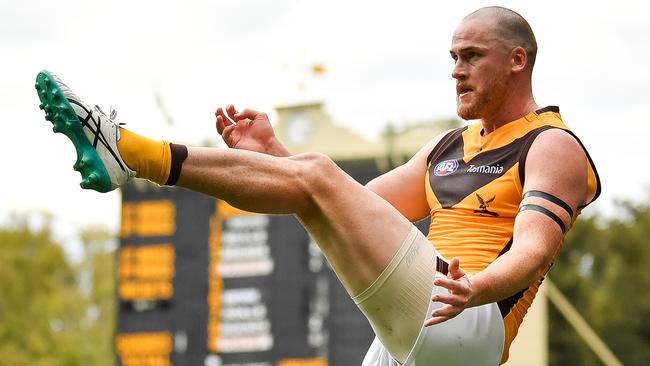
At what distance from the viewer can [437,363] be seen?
410cm

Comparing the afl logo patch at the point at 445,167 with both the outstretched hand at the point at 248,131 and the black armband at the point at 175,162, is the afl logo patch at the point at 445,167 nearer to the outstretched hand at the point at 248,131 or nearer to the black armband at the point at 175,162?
the outstretched hand at the point at 248,131

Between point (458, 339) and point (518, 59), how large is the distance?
3.15ft

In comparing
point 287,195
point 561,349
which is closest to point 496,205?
point 287,195

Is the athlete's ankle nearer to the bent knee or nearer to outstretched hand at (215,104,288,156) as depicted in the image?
the bent knee

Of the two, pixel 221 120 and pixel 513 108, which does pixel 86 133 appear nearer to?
pixel 221 120

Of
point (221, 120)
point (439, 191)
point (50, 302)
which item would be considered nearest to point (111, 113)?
point (221, 120)

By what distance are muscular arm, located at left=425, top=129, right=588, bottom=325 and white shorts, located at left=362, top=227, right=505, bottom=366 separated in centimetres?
23

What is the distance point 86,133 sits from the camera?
12.4 ft

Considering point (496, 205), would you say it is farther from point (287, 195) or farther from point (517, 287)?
point (287, 195)

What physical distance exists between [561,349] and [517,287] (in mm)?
25484

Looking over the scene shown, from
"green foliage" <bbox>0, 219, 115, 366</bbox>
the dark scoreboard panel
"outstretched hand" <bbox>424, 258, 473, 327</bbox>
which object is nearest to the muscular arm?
"outstretched hand" <bbox>424, 258, 473, 327</bbox>

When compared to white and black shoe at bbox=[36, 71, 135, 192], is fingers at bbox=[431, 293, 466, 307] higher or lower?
lower

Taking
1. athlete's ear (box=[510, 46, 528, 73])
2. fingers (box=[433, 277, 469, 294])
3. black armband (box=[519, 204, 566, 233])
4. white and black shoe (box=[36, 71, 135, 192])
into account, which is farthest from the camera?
athlete's ear (box=[510, 46, 528, 73])

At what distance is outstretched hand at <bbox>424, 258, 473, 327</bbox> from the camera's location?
358 cm
